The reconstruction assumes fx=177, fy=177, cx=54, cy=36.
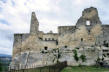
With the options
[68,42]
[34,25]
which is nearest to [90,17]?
[68,42]

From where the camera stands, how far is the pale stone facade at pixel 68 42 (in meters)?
31.8

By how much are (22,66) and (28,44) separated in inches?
197

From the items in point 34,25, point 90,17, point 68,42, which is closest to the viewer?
point 68,42

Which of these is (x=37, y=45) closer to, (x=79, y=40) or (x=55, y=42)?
(x=55, y=42)

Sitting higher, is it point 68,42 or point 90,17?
point 90,17

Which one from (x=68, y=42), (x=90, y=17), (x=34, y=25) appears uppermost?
(x=90, y=17)

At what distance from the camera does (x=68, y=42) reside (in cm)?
3522

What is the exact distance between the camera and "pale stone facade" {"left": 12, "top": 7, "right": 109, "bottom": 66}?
31.8 meters

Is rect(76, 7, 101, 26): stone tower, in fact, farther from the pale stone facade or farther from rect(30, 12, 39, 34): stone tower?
rect(30, 12, 39, 34): stone tower

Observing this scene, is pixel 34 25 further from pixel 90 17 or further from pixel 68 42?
pixel 90 17

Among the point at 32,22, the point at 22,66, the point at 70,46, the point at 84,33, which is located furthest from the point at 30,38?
the point at 84,33

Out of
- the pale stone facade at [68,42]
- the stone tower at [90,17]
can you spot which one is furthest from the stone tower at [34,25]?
the stone tower at [90,17]

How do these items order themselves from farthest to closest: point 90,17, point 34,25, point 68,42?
point 34,25 < point 90,17 < point 68,42

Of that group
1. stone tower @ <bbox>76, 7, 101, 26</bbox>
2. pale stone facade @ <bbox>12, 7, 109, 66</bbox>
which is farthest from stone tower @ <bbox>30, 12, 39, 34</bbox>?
stone tower @ <bbox>76, 7, 101, 26</bbox>
